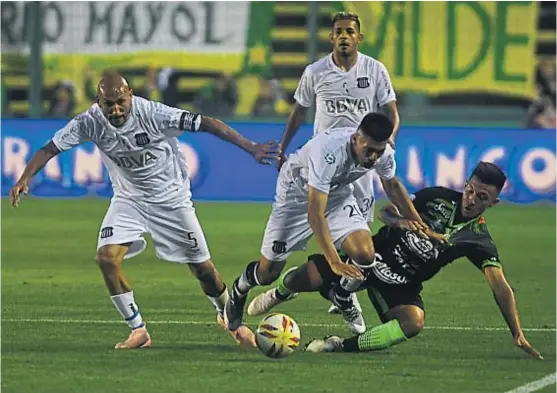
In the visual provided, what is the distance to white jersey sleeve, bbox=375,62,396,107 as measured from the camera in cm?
1232

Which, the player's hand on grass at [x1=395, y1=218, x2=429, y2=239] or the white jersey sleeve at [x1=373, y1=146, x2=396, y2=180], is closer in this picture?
the player's hand on grass at [x1=395, y1=218, x2=429, y2=239]

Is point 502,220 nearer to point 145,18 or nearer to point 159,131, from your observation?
point 145,18

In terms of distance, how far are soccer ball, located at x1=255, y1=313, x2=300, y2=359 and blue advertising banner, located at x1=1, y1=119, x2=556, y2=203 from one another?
39.1ft

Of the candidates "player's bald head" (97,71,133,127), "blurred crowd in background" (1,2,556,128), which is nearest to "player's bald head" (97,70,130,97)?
"player's bald head" (97,71,133,127)

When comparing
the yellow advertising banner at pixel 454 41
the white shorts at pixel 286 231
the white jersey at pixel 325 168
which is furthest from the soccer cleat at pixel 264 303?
the yellow advertising banner at pixel 454 41

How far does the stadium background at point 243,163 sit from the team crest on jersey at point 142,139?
1390 millimetres

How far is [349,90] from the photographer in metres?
12.3

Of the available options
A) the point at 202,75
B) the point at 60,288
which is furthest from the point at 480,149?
the point at 60,288

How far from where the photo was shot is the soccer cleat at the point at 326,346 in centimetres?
995

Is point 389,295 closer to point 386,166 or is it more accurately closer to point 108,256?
point 386,166

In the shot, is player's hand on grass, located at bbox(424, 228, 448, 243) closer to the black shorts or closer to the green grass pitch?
the black shorts

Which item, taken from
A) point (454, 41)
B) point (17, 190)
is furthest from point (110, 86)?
point (454, 41)

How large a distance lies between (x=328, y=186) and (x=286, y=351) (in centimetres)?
109

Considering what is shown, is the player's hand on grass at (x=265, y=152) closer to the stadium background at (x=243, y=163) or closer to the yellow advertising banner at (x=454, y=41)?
the stadium background at (x=243, y=163)
